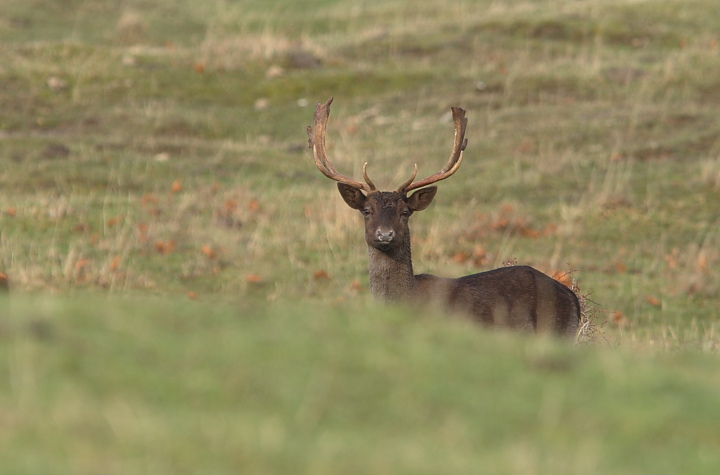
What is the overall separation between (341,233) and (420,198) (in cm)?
691

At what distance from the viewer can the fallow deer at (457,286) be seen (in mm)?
10719

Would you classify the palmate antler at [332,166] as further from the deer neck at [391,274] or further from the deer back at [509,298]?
the deer back at [509,298]

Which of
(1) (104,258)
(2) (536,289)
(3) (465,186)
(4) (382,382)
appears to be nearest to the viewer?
(4) (382,382)

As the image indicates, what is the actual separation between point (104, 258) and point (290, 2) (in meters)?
34.9

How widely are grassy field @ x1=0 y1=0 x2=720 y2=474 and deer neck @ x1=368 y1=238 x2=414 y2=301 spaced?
159 cm

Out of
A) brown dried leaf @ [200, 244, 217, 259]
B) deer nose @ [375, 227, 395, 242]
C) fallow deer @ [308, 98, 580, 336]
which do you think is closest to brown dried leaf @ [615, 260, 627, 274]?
brown dried leaf @ [200, 244, 217, 259]

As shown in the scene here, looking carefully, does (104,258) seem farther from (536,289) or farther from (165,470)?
(165,470)

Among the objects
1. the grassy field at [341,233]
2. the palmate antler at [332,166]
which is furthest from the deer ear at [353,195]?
the grassy field at [341,233]

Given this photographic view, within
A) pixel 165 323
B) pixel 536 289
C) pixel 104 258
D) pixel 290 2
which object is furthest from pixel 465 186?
pixel 290 2

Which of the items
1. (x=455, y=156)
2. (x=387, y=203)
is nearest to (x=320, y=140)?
(x=455, y=156)

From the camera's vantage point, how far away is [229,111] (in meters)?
30.5

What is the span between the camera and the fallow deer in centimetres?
1072

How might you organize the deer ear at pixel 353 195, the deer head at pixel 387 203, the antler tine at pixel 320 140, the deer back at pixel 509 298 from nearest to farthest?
the deer back at pixel 509 298 → the deer head at pixel 387 203 → the deer ear at pixel 353 195 → the antler tine at pixel 320 140

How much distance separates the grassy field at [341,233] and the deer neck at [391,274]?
5.21 feet
